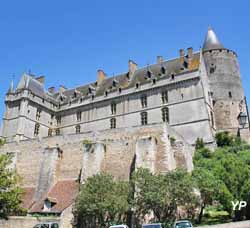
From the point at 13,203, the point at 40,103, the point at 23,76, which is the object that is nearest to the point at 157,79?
the point at 40,103

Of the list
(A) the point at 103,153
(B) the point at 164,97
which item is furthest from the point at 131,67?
(A) the point at 103,153

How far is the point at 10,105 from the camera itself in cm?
4497

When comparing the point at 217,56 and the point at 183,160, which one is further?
the point at 217,56

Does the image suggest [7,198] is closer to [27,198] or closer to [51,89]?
[27,198]

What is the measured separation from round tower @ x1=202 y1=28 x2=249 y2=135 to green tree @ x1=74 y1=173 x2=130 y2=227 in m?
22.5

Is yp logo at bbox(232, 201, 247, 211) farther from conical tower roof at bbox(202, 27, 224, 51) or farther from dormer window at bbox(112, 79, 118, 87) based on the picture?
conical tower roof at bbox(202, 27, 224, 51)

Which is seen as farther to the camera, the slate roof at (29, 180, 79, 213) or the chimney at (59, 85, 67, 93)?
the chimney at (59, 85, 67, 93)

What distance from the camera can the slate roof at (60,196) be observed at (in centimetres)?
2522

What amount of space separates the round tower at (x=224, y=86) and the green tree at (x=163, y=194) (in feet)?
69.3

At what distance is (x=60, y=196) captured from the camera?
2694 centimetres

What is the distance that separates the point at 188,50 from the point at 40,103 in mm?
20940

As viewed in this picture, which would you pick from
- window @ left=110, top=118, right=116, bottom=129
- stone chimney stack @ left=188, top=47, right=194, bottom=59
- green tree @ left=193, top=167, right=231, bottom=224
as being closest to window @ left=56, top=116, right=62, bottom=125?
window @ left=110, top=118, right=116, bottom=129

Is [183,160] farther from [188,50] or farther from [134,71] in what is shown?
[134,71]

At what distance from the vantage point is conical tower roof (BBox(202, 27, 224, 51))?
156 ft
